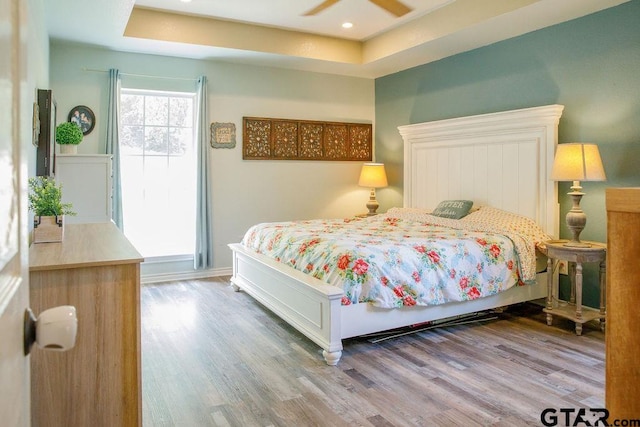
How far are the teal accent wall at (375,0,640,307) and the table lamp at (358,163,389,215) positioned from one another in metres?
1.10

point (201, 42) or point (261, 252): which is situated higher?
point (201, 42)

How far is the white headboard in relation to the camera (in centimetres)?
426

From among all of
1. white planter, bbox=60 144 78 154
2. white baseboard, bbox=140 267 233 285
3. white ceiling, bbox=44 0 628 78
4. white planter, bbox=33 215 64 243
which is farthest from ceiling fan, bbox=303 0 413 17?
white baseboard, bbox=140 267 233 285

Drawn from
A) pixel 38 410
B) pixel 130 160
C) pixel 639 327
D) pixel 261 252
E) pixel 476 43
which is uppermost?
pixel 476 43

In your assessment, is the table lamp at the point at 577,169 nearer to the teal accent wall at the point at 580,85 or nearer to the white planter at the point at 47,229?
the teal accent wall at the point at 580,85

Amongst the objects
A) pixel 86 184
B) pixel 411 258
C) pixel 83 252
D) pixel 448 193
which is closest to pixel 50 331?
pixel 83 252

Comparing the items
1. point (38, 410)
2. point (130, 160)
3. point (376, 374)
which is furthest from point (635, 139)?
point (130, 160)

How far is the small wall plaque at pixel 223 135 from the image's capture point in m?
5.64

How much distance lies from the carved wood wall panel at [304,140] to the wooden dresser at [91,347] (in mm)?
4028

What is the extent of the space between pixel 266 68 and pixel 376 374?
4268mm

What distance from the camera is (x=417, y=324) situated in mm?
3600

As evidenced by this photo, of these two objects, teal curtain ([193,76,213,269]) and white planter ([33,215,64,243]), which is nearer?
white planter ([33,215,64,243])

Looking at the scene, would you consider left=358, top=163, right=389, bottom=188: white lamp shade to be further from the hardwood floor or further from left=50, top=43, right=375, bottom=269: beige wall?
the hardwood floor

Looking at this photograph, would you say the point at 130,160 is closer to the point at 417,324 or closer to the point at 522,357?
the point at 417,324
